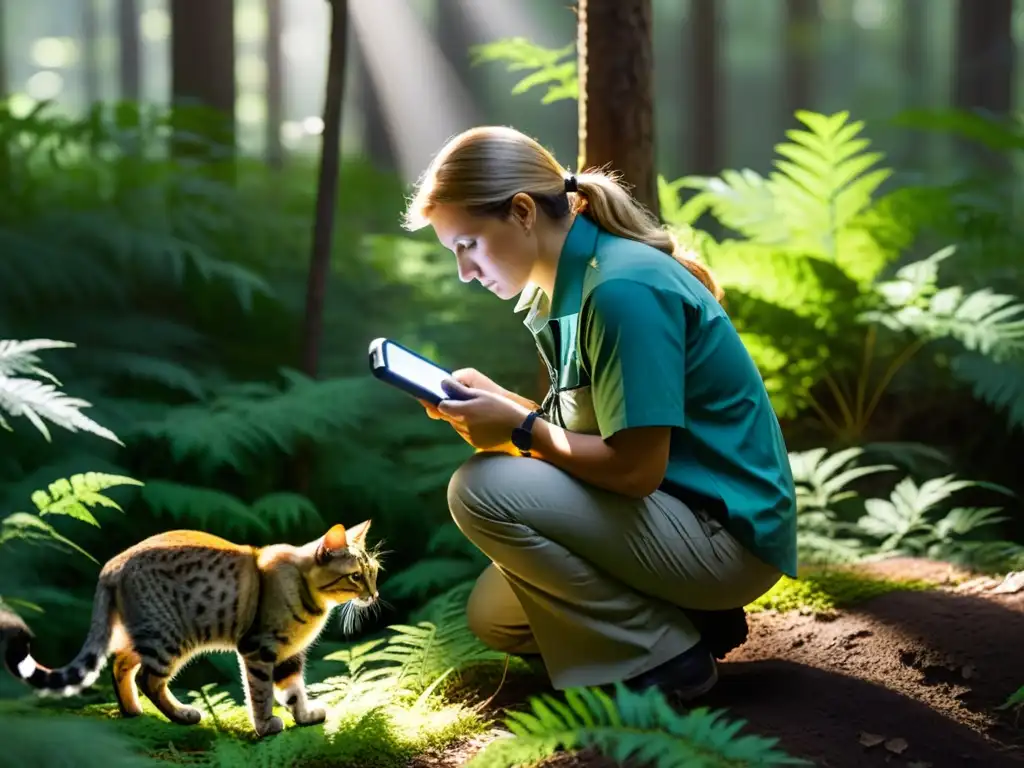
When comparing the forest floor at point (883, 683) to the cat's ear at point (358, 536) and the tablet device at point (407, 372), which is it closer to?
the cat's ear at point (358, 536)

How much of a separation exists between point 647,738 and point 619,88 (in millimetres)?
2782

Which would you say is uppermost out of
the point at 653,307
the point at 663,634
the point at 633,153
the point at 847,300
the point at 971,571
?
the point at 633,153

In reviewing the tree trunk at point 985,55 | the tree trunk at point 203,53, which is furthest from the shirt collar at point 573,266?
the tree trunk at point 985,55

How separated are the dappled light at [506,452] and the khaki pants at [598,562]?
10 millimetres

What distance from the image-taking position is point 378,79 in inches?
776

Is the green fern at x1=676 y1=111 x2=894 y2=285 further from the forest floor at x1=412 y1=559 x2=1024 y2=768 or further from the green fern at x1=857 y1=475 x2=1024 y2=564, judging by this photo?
the forest floor at x1=412 y1=559 x2=1024 y2=768

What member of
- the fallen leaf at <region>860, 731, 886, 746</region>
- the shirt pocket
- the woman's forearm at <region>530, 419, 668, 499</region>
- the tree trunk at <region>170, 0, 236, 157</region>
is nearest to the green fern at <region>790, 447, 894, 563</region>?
the fallen leaf at <region>860, 731, 886, 746</region>

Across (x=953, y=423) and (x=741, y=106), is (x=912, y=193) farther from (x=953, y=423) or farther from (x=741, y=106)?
(x=741, y=106)

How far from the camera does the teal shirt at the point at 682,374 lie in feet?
8.72

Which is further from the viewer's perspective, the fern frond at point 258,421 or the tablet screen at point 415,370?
the fern frond at point 258,421

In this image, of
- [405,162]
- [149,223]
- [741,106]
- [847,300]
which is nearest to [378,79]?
[405,162]

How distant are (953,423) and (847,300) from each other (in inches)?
40.5

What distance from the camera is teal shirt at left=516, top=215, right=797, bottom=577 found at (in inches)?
105

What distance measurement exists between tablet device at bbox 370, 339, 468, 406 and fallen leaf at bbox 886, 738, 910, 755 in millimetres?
1412
